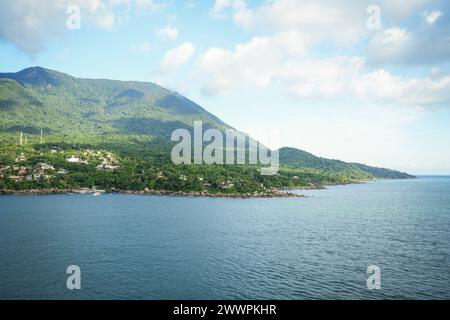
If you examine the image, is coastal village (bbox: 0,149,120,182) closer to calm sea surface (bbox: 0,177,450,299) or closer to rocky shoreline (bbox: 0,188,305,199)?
rocky shoreline (bbox: 0,188,305,199)

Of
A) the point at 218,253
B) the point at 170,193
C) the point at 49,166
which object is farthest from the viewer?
the point at 49,166

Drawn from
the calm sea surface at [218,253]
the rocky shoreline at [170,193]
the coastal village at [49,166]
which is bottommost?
the calm sea surface at [218,253]

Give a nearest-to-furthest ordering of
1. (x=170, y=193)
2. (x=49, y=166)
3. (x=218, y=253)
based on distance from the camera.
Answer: (x=218, y=253) → (x=170, y=193) → (x=49, y=166)

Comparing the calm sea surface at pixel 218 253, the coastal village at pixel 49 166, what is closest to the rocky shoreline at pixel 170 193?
the coastal village at pixel 49 166

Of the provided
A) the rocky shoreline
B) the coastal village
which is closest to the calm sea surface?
the rocky shoreline

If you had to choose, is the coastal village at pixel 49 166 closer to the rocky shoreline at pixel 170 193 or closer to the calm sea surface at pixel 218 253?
the rocky shoreline at pixel 170 193

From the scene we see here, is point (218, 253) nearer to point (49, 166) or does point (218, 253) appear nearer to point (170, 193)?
point (170, 193)

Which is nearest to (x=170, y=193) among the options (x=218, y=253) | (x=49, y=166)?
(x=49, y=166)

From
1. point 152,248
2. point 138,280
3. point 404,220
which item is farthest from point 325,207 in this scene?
point 138,280

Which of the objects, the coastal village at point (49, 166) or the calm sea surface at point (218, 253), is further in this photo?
the coastal village at point (49, 166)
